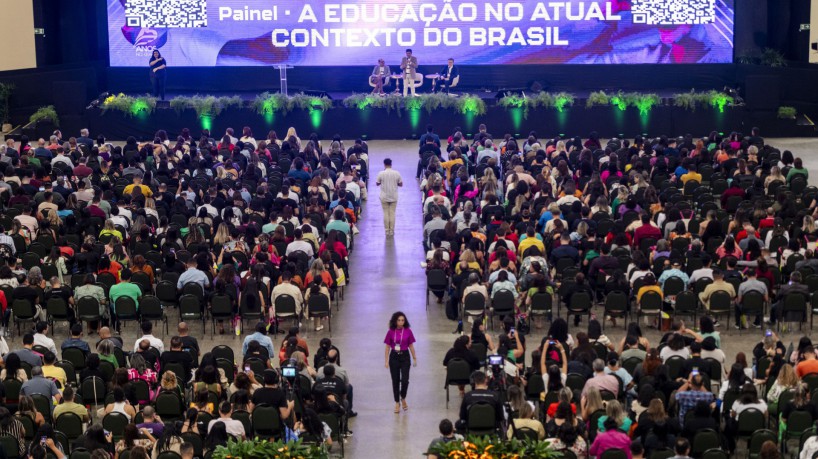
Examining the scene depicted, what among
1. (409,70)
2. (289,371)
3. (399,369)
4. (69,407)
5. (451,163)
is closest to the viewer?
(289,371)

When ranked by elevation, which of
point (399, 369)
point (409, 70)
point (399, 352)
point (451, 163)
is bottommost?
point (399, 369)

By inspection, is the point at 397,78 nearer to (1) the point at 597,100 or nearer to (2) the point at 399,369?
(1) the point at 597,100

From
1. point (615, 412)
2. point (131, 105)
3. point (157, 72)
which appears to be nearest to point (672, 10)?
point (157, 72)

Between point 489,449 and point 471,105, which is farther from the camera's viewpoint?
point 471,105

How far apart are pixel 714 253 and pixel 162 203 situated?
9.46 meters

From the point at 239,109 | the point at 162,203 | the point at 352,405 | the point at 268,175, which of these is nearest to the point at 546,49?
the point at 239,109

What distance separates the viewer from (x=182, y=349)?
16.5 metres

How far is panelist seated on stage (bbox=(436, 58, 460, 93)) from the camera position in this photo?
3790cm

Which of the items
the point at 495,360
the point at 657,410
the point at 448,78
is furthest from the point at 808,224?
the point at 448,78

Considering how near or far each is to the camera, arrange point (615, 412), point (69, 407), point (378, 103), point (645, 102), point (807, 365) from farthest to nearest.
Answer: point (378, 103)
point (645, 102)
point (807, 365)
point (69, 407)
point (615, 412)

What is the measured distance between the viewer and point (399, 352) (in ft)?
54.0

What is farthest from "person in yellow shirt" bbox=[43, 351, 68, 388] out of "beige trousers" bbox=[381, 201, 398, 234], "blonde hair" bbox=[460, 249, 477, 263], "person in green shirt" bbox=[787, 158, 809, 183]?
"person in green shirt" bbox=[787, 158, 809, 183]

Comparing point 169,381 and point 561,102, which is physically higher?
point 561,102

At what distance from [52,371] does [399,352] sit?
4.10 meters
